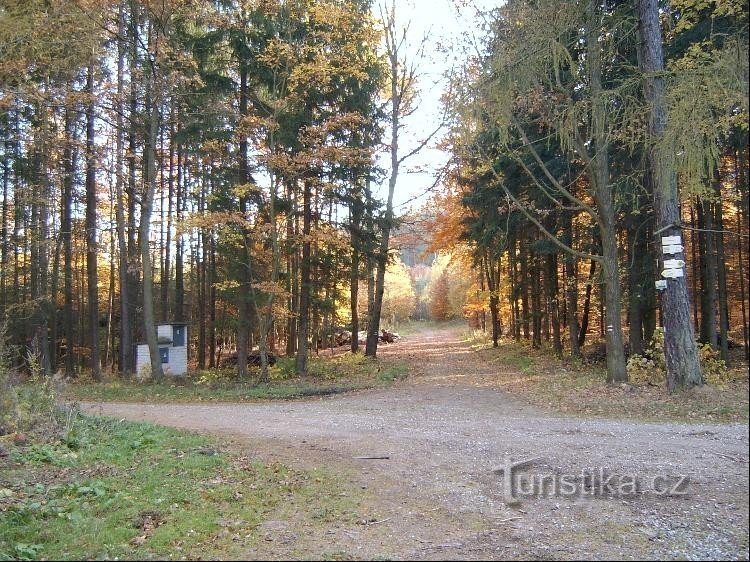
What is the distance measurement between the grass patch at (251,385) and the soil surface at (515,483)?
3.88 m

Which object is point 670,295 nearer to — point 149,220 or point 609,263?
point 609,263

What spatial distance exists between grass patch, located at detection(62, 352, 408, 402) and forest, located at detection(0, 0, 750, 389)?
3.00 feet

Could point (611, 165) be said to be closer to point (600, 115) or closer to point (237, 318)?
point (600, 115)

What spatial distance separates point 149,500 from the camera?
5.25 m

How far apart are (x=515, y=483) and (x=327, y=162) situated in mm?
13342

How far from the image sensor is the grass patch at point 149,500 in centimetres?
411

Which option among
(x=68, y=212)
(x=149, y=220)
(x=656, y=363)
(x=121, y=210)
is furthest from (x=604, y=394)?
(x=68, y=212)

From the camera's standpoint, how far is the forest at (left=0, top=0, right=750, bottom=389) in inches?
341

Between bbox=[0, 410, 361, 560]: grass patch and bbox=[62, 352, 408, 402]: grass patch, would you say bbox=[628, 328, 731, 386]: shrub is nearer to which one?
bbox=[0, 410, 361, 560]: grass patch

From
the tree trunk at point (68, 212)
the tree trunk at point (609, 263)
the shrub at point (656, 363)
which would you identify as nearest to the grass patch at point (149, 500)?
the shrub at point (656, 363)

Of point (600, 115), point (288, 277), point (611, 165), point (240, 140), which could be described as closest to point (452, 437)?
point (600, 115)

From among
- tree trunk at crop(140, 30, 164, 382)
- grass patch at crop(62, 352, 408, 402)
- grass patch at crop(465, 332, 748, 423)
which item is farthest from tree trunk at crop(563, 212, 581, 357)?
tree trunk at crop(140, 30, 164, 382)

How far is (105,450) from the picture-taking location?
7.38 metres

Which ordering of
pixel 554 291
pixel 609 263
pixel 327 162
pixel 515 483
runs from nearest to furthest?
pixel 515 483 < pixel 609 263 < pixel 327 162 < pixel 554 291
